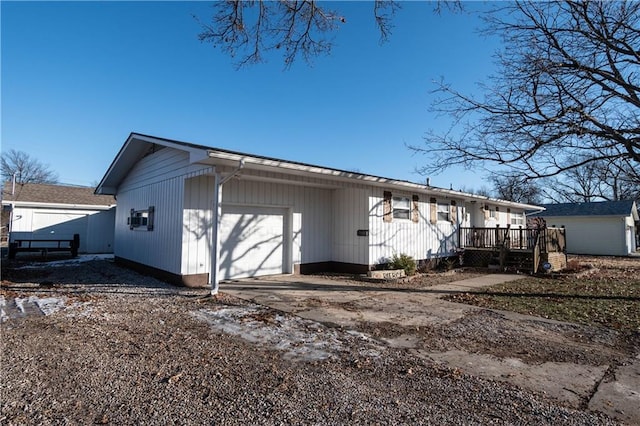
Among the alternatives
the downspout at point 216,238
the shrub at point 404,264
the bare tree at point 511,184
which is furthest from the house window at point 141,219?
the bare tree at point 511,184

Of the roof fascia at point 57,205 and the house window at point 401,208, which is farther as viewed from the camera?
the roof fascia at point 57,205

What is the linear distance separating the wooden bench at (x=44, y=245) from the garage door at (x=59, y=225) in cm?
46

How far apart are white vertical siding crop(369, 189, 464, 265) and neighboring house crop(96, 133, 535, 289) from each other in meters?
0.04

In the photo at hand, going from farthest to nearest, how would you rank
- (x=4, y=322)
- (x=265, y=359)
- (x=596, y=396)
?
(x=4, y=322) < (x=265, y=359) < (x=596, y=396)

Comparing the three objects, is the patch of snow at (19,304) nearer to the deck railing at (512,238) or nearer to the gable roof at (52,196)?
the gable roof at (52,196)

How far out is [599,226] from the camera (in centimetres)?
2391

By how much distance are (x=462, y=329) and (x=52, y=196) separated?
21.6 meters

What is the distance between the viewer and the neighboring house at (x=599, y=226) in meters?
23.0

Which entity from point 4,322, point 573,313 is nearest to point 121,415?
point 4,322

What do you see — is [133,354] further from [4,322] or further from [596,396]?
[596,396]

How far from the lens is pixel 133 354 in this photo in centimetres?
403

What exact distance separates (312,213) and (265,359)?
24.5ft

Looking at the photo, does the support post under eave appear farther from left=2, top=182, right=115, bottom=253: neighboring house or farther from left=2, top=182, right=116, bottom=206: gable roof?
left=2, top=182, right=116, bottom=206: gable roof

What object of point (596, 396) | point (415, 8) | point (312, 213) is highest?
point (415, 8)
